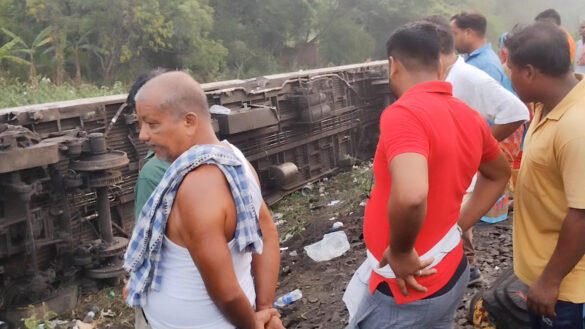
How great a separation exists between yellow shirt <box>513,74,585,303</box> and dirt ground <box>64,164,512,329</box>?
179 centimetres

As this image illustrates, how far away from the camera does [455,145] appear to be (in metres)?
2.05

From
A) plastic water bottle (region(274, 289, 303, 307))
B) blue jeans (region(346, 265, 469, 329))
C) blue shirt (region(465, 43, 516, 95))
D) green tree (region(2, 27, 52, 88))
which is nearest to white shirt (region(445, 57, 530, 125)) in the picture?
blue shirt (region(465, 43, 516, 95))

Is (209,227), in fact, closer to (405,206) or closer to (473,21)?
(405,206)

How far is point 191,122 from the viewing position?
203cm

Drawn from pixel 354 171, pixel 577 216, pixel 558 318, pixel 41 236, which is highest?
pixel 577 216

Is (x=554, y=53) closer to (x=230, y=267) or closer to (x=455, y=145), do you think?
(x=455, y=145)

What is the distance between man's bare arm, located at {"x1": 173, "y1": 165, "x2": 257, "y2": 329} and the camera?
5.87 ft

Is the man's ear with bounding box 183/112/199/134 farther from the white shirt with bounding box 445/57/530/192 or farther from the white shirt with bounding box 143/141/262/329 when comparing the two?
the white shirt with bounding box 445/57/530/192

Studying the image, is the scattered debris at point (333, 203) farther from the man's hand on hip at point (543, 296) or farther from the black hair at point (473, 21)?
the man's hand on hip at point (543, 296)

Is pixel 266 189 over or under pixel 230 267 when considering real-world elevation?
under

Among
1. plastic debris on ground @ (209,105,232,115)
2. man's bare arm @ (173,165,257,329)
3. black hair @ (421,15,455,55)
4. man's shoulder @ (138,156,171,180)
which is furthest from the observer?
plastic debris on ground @ (209,105,232,115)

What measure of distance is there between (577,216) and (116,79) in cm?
2401

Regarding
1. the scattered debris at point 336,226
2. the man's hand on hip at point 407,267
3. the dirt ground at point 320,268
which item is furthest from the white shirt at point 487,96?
the scattered debris at point 336,226

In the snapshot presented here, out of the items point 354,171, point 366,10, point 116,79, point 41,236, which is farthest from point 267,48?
point 41,236
